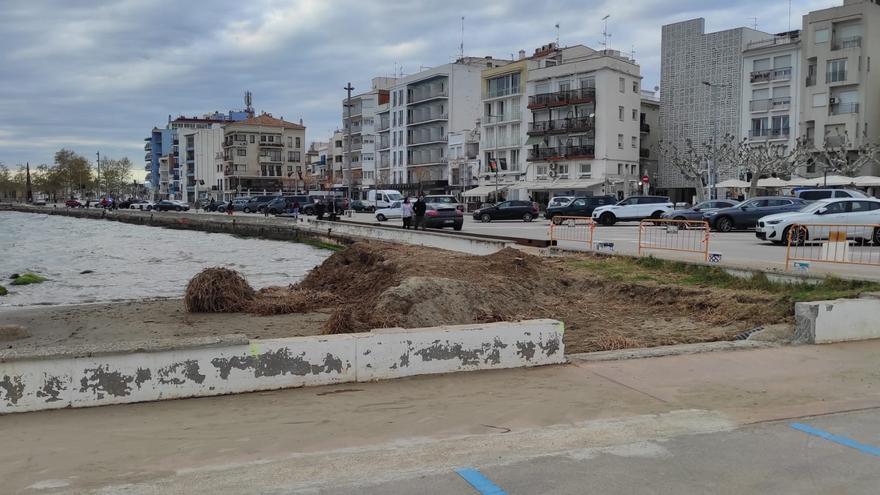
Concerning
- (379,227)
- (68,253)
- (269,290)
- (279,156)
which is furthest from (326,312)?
(279,156)

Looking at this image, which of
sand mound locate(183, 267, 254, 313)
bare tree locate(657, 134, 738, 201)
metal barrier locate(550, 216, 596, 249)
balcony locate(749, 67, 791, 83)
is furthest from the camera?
balcony locate(749, 67, 791, 83)

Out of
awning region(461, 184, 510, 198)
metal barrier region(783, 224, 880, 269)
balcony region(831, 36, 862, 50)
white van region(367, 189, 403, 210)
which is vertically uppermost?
balcony region(831, 36, 862, 50)

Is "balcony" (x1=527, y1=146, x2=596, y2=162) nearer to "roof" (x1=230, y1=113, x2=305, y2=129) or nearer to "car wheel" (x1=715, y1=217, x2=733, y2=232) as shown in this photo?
"car wheel" (x1=715, y1=217, x2=733, y2=232)

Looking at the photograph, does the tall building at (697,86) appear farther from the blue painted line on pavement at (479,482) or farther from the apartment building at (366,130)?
the blue painted line on pavement at (479,482)

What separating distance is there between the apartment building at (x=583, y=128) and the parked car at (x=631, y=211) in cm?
2823

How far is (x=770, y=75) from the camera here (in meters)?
59.9

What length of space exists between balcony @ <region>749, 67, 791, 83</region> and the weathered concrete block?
Result: 60.2m

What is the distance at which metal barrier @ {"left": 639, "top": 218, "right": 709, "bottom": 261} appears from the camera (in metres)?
18.5

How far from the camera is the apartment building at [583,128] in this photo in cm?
6794

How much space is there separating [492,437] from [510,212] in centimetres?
3999

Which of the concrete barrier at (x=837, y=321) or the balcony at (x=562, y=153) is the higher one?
the balcony at (x=562, y=153)

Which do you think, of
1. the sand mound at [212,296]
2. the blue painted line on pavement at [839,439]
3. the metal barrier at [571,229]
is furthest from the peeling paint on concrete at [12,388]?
the metal barrier at [571,229]

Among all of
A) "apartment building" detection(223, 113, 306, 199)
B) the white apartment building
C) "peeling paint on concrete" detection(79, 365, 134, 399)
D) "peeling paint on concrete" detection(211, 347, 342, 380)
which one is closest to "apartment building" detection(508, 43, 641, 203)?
the white apartment building

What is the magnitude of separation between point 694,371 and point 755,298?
4.33 metres
